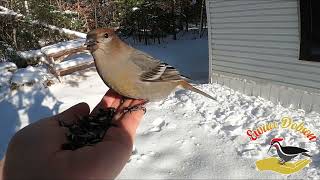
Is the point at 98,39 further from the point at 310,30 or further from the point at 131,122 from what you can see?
the point at 310,30

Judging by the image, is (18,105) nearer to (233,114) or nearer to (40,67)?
(40,67)

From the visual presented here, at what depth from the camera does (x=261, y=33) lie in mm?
8109

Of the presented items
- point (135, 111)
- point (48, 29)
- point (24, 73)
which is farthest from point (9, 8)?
point (135, 111)

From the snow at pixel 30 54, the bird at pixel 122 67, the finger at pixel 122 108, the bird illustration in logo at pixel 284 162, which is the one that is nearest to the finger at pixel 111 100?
the finger at pixel 122 108

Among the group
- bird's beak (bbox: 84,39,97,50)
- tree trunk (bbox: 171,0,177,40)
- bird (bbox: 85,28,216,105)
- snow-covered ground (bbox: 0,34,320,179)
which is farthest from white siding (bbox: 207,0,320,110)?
tree trunk (bbox: 171,0,177,40)

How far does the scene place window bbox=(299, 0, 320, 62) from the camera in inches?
267

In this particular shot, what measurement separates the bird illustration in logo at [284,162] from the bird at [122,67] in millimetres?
2032

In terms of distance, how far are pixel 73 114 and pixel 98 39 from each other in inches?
28.9

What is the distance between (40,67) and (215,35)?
5290 millimetres

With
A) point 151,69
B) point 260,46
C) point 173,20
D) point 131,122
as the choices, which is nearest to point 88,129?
point 131,122

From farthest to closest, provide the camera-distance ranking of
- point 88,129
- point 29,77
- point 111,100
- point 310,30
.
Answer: point 29,77
point 310,30
point 111,100
point 88,129

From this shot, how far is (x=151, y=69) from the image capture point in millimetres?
3871

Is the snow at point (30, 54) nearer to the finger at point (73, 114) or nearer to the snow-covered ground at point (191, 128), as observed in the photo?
the snow-covered ground at point (191, 128)

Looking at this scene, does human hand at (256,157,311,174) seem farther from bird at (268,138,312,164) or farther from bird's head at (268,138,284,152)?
bird's head at (268,138,284,152)
